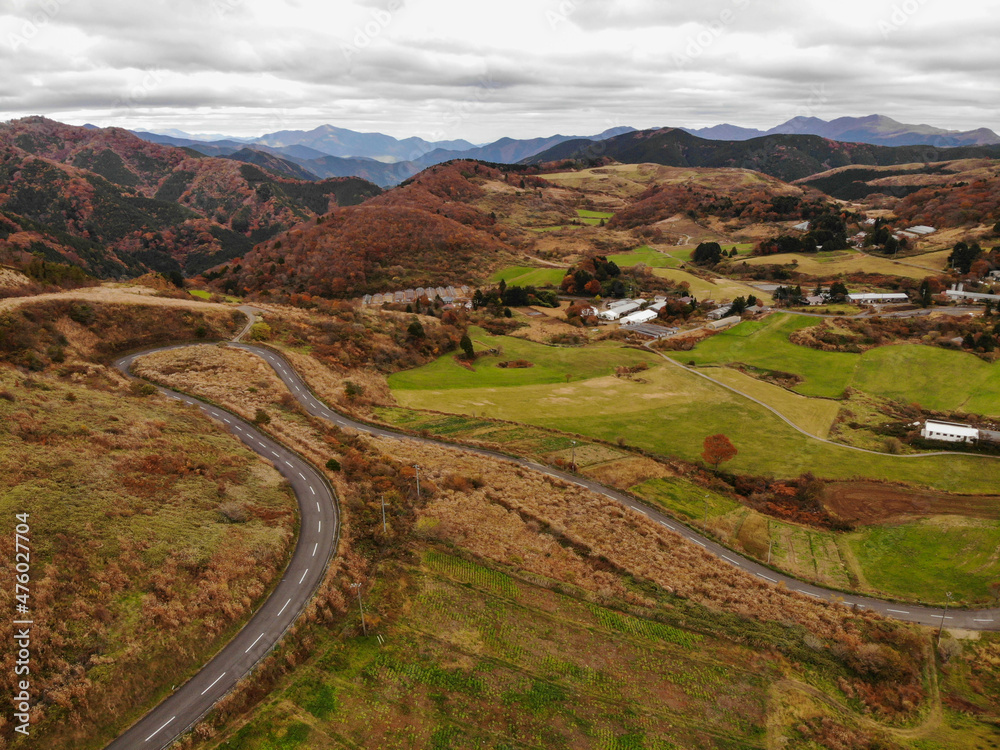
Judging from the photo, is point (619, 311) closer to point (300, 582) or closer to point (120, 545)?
point (300, 582)

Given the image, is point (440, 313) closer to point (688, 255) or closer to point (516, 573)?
point (516, 573)

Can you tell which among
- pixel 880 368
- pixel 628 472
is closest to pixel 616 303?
pixel 880 368

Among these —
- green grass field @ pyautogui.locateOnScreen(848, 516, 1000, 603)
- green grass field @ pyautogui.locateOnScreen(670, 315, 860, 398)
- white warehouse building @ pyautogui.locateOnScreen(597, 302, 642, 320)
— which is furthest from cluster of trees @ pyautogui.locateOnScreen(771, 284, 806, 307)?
green grass field @ pyautogui.locateOnScreen(848, 516, 1000, 603)

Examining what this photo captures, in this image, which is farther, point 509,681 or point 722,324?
point 722,324

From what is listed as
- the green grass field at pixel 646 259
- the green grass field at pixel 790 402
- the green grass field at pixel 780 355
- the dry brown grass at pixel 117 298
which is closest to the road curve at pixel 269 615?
the dry brown grass at pixel 117 298

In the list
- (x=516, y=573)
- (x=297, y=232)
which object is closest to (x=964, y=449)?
(x=516, y=573)

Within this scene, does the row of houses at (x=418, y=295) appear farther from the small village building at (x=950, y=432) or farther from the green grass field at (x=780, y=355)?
the small village building at (x=950, y=432)

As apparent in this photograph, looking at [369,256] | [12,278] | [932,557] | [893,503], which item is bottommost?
[932,557]
